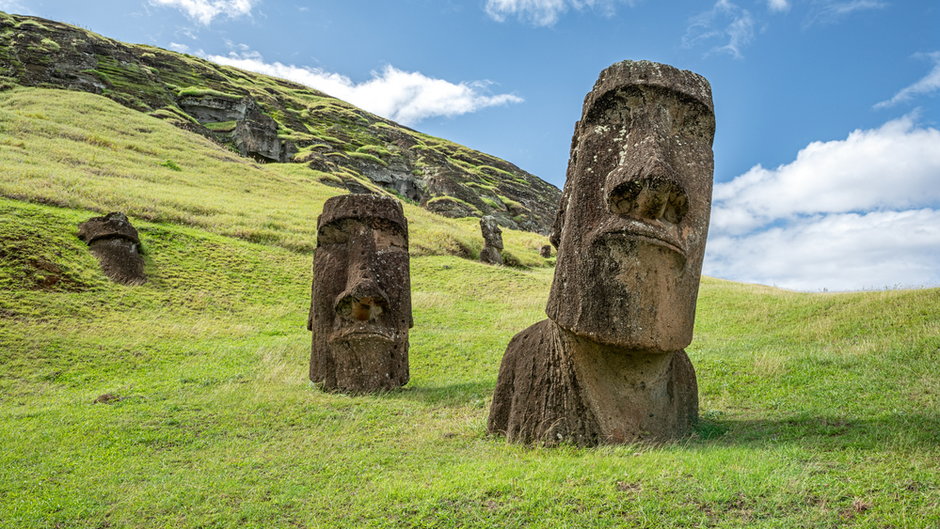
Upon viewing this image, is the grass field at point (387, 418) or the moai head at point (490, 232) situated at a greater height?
the moai head at point (490, 232)

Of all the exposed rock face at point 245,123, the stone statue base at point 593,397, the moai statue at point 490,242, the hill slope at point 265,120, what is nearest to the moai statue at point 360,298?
the stone statue base at point 593,397

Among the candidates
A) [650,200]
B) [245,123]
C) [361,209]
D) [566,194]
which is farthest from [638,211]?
[245,123]

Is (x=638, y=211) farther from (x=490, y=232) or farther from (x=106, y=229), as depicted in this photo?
(x=490, y=232)

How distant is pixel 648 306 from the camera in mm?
6047

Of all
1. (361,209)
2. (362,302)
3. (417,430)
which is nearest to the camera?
(417,430)

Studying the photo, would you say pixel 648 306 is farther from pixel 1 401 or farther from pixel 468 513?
pixel 1 401

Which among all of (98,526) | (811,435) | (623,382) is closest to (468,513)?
(623,382)

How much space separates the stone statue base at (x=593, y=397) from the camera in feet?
21.3

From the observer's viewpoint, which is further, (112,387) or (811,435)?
(112,387)

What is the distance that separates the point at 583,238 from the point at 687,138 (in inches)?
63.0

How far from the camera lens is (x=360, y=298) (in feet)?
35.7

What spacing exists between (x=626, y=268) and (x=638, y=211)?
567 millimetres

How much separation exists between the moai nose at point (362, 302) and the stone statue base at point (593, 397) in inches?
176

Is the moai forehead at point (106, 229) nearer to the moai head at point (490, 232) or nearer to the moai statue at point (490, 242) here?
the moai statue at point (490, 242)
